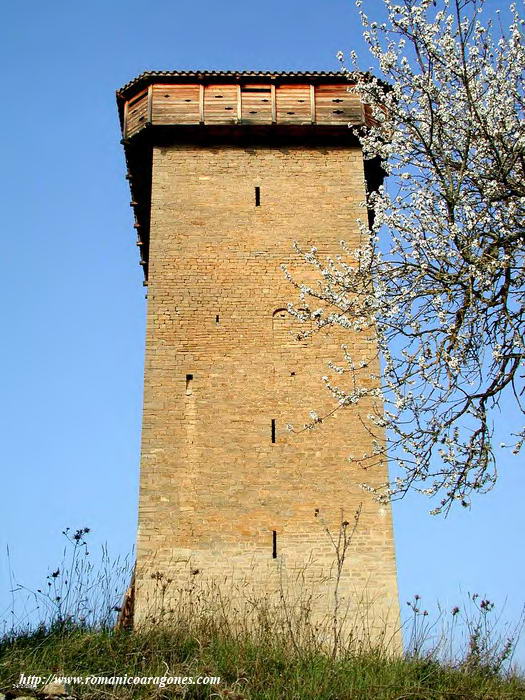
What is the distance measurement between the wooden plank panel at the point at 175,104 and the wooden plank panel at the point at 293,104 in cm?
145

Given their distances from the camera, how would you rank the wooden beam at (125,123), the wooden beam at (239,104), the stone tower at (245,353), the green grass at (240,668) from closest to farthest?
the green grass at (240,668), the stone tower at (245,353), the wooden beam at (239,104), the wooden beam at (125,123)

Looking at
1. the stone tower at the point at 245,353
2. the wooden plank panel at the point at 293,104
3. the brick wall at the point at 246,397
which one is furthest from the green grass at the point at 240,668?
the wooden plank panel at the point at 293,104

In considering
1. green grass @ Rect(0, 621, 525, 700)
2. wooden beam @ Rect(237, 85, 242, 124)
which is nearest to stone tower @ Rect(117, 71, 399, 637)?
wooden beam @ Rect(237, 85, 242, 124)

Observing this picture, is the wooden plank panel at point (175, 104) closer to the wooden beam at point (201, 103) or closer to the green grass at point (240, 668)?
the wooden beam at point (201, 103)

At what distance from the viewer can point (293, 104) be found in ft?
55.5

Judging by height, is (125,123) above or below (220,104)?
below

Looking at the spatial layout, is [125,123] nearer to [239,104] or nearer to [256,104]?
[239,104]

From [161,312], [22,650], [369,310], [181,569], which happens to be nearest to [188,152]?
[161,312]

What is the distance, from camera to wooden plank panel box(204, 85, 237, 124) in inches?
660

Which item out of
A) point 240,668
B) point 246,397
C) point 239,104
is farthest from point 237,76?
point 240,668

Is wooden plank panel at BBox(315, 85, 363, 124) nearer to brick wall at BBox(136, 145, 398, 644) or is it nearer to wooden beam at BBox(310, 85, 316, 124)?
wooden beam at BBox(310, 85, 316, 124)

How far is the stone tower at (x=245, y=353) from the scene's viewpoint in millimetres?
13453

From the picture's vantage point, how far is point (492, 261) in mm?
8398

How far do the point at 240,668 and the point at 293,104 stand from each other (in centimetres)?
1093
